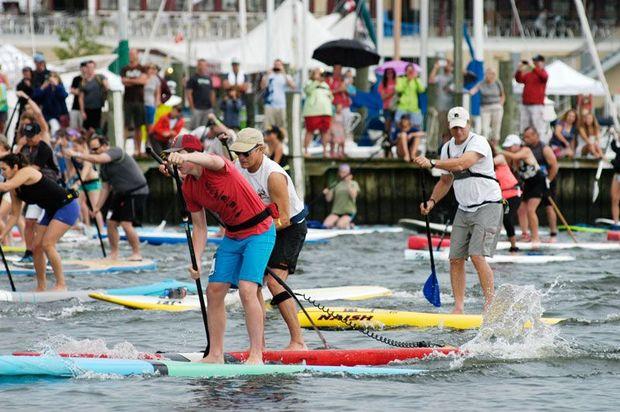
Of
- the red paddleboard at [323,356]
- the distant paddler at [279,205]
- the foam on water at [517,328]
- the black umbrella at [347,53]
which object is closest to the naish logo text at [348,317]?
the foam on water at [517,328]

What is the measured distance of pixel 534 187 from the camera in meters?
21.4

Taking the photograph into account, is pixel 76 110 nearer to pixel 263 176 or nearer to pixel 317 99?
pixel 317 99

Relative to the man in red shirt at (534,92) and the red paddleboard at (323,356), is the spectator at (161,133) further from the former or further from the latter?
the red paddleboard at (323,356)

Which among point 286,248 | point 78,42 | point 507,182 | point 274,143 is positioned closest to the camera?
point 286,248

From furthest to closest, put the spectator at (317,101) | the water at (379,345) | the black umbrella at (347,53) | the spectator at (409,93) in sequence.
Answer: the black umbrella at (347,53) < the spectator at (409,93) < the spectator at (317,101) < the water at (379,345)

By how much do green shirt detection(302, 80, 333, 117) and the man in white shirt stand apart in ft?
43.6

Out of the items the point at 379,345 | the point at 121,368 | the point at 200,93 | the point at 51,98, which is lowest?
the point at 379,345

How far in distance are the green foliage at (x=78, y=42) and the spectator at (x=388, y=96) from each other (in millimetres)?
19833

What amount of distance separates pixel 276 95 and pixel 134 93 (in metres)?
2.71

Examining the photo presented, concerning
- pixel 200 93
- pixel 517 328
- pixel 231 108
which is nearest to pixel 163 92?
pixel 200 93

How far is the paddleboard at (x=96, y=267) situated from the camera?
1809 cm

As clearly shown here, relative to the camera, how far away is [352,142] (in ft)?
99.8

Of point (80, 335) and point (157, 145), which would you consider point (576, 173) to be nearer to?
point (157, 145)

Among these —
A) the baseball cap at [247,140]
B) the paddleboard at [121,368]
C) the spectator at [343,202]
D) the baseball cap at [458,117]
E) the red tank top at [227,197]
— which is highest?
the baseball cap at [247,140]
